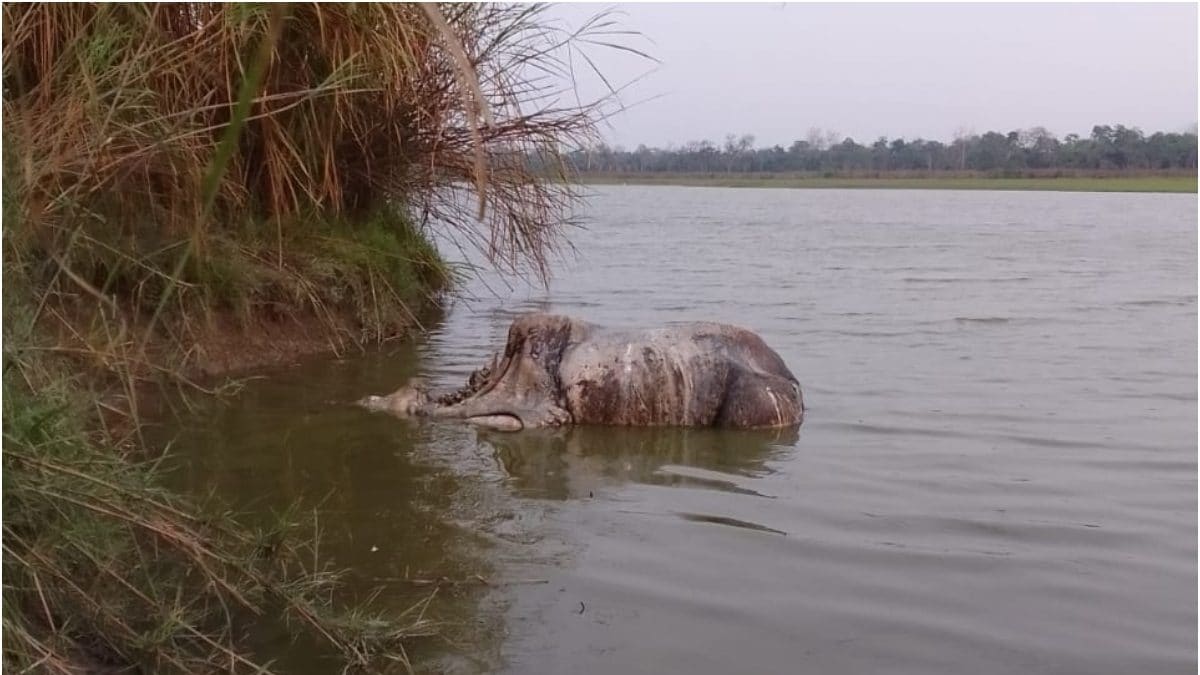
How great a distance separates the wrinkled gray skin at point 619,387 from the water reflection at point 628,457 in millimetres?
107

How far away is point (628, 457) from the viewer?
20.3 feet

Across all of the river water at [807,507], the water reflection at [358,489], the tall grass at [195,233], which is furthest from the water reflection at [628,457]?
the tall grass at [195,233]

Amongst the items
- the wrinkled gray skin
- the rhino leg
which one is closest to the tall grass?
the wrinkled gray skin

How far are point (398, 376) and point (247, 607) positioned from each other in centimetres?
452

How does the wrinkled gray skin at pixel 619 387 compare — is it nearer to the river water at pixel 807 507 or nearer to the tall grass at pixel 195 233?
the river water at pixel 807 507

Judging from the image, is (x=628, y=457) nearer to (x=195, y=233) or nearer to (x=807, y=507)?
(x=807, y=507)

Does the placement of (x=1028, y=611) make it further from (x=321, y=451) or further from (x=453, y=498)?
(x=321, y=451)

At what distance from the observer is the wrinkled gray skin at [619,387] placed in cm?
680

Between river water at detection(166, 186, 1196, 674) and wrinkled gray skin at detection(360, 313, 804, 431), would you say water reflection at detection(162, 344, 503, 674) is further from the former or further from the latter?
wrinkled gray skin at detection(360, 313, 804, 431)

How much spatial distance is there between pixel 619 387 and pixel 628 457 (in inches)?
28.9

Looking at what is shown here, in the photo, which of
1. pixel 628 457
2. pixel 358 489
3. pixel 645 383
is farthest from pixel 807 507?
pixel 358 489

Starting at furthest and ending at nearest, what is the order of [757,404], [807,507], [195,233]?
[757,404]
[807,507]
[195,233]

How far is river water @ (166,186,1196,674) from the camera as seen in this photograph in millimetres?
3891

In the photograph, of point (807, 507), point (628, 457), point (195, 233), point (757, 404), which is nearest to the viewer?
point (195, 233)
